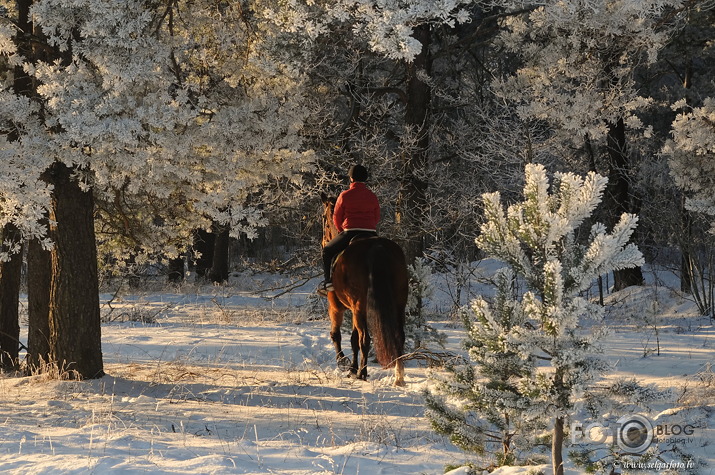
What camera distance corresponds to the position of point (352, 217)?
1011 cm

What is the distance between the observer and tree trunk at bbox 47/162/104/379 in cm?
948

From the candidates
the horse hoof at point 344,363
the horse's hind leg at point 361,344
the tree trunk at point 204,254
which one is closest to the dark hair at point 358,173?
the horse's hind leg at point 361,344

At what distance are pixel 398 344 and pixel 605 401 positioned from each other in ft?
14.0

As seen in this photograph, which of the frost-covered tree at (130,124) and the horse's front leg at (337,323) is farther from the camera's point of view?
the horse's front leg at (337,323)

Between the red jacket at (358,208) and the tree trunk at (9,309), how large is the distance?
5.30 m

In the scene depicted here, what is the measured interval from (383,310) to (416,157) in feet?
24.6

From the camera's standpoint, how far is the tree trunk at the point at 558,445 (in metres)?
4.72

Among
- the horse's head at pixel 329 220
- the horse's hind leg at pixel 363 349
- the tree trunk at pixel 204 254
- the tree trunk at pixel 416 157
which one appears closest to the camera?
the horse's hind leg at pixel 363 349

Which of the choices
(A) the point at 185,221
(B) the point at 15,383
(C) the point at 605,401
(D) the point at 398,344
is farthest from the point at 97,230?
(C) the point at 605,401

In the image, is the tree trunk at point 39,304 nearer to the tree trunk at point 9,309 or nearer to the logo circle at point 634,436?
the tree trunk at point 9,309

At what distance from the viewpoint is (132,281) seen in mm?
25391

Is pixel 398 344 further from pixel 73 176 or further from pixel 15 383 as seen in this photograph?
pixel 15 383

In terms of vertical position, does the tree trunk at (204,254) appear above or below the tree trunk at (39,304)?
above

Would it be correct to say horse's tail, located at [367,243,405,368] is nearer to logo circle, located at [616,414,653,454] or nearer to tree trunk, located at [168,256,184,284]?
logo circle, located at [616,414,653,454]
